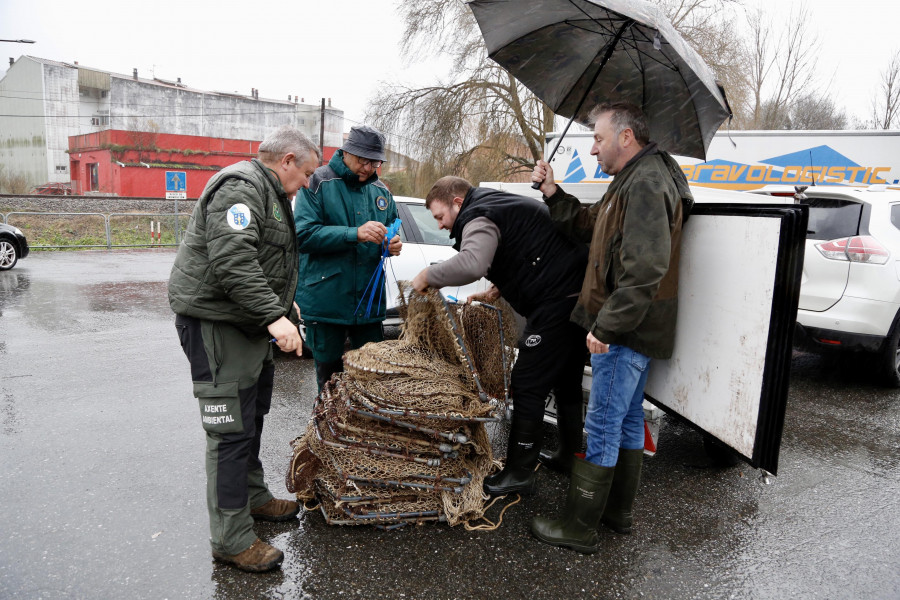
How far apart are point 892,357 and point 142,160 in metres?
45.4

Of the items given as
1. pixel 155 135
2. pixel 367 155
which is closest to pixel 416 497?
pixel 367 155

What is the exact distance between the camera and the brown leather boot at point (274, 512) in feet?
10.6

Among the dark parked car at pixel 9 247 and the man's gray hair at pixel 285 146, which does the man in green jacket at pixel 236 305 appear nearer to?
the man's gray hair at pixel 285 146

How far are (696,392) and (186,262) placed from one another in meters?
2.51

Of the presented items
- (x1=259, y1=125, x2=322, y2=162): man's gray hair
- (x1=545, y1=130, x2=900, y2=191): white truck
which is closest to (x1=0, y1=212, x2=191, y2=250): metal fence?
(x1=545, y1=130, x2=900, y2=191): white truck

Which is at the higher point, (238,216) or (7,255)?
(238,216)

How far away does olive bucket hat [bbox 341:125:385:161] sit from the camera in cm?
362

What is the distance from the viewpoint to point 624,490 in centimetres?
318

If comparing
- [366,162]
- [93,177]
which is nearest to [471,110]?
[366,162]

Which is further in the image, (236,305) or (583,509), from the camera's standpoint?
(583,509)

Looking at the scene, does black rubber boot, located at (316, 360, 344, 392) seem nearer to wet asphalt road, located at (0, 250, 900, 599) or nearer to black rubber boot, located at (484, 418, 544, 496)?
wet asphalt road, located at (0, 250, 900, 599)

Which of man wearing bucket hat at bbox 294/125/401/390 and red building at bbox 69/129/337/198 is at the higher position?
red building at bbox 69/129/337/198

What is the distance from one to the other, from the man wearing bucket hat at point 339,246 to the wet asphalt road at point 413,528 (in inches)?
38.4

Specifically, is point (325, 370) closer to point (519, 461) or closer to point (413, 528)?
point (413, 528)
